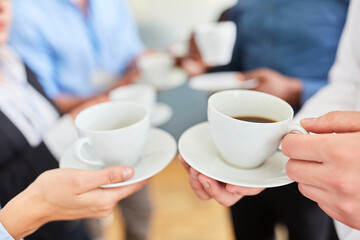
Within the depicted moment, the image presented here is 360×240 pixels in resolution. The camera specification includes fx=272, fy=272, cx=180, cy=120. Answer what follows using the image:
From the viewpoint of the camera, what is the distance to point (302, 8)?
81 centimetres

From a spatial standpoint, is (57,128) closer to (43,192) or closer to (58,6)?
(43,192)

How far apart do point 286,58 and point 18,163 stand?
2.56 feet

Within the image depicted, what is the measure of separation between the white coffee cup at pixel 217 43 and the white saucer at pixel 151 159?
47cm

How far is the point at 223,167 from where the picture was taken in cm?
41

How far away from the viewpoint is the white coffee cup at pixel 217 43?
2.82ft

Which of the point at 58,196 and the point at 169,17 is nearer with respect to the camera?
the point at 58,196

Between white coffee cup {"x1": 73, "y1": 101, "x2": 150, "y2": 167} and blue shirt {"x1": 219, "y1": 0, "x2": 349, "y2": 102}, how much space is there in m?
0.50

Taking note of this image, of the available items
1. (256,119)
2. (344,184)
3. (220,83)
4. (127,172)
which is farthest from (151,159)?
(220,83)

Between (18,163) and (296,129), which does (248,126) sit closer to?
(296,129)

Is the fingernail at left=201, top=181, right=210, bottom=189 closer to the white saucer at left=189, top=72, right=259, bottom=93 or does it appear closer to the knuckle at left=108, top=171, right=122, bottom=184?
the knuckle at left=108, top=171, right=122, bottom=184

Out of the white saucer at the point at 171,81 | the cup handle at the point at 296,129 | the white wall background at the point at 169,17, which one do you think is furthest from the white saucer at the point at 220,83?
the white wall background at the point at 169,17

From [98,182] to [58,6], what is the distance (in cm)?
88

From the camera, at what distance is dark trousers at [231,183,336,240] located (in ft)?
1.99

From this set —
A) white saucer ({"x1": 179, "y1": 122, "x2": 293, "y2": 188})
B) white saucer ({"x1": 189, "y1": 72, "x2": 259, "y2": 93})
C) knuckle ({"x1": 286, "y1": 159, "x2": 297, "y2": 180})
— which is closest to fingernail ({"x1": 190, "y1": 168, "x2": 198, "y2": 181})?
white saucer ({"x1": 179, "y1": 122, "x2": 293, "y2": 188})
